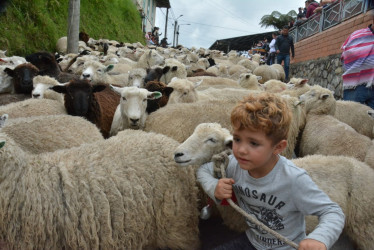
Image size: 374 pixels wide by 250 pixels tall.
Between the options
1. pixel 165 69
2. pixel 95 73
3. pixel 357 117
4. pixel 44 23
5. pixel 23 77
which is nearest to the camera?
pixel 357 117

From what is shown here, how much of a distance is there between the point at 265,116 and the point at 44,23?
12053 mm

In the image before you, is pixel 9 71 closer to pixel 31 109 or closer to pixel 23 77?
pixel 23 77

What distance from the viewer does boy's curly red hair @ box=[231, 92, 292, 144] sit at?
156 cm

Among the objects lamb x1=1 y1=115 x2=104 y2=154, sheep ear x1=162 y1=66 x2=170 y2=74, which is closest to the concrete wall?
sheep ear x1=162 y1=66 x2=170 y2=74

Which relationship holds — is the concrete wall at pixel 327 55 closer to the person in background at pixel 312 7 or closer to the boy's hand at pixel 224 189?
the person in background at pixel 312 7

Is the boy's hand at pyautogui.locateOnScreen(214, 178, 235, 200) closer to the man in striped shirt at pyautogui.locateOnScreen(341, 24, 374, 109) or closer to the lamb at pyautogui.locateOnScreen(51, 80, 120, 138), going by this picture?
the lamb at pyautogui.locateOnScreen(51, 80, 120, 138)

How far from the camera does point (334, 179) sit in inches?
88.0

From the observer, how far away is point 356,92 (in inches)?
174

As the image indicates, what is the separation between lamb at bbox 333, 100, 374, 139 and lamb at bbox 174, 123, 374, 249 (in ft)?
9.01

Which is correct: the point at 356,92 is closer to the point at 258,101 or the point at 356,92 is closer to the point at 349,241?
the point at 349,241

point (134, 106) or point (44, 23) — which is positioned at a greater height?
point (44, 23)

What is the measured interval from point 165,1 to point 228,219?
172 feet

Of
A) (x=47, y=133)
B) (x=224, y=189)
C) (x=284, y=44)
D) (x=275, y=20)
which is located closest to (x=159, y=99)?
(x=47, y=133)

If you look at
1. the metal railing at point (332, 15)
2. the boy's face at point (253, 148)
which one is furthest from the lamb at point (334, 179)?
the metal railing at point (332, 15)
